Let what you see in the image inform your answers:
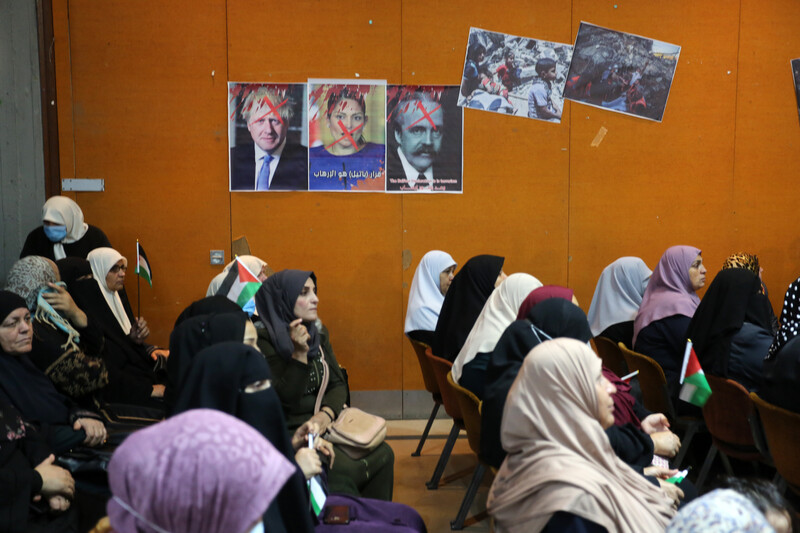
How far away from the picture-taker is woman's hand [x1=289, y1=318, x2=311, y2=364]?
3.06 m

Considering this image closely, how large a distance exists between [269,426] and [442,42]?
3.89 m

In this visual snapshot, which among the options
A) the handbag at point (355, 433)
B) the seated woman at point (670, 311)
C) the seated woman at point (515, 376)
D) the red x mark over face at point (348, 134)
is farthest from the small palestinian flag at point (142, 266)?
the seated woman at point (670, 311)

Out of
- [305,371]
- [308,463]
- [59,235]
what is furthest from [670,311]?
[59,235]

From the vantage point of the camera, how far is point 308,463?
2.28 metres

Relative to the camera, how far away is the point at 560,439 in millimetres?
1916

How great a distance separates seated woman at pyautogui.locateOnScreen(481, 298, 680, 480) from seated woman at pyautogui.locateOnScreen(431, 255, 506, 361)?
1.21 m

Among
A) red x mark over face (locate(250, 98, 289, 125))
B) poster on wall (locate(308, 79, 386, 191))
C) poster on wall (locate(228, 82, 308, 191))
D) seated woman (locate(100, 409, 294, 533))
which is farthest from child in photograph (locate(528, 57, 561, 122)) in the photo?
seated woman (locate(100, 409, 294, 533))

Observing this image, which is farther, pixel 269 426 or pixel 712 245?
pixel 712 245

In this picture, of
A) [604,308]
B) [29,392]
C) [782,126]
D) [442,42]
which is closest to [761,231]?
[782,126]

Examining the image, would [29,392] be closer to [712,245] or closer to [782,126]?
[712,245]

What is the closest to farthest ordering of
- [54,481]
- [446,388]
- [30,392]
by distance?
[54,481] → [30,392] → [446,388]

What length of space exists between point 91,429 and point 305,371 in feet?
2.91

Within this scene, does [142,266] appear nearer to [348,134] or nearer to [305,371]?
[348,134]

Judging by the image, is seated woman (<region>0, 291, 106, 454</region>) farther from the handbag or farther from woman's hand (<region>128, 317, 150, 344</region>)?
woman's hand (<region>128, 317, 150, 344</region>)
